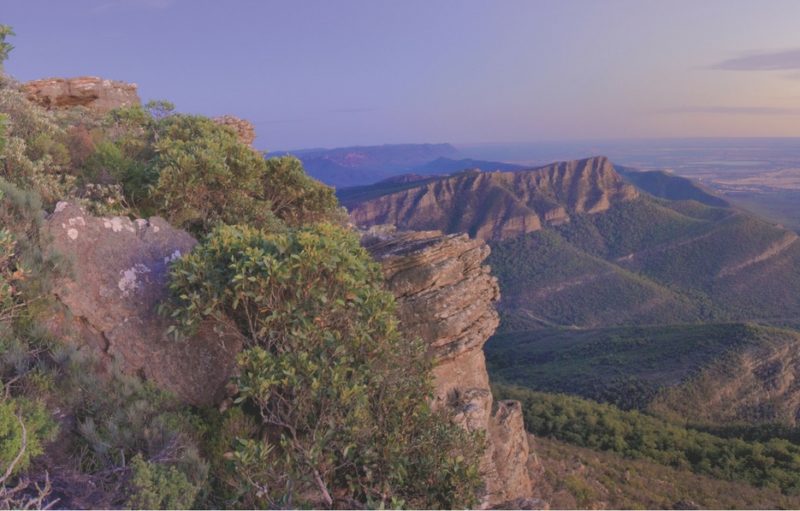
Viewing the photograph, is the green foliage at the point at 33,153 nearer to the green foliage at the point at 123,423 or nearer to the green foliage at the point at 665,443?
the green foliage at the point at 123,423

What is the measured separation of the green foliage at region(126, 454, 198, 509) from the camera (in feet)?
17.0

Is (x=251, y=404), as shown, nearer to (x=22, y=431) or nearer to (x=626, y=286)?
(x=22, y=431)

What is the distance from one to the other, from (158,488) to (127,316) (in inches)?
158

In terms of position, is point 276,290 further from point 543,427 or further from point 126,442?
point 543,427

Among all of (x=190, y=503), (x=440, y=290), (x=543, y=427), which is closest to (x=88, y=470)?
(x=190, y=503)

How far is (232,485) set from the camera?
21.2 ft

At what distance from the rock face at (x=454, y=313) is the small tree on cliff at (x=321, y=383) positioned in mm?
6164

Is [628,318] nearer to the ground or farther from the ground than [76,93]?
nearer to the ground

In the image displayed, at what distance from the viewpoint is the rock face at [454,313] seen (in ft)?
48.1

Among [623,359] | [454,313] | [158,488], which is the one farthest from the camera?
[623,359]

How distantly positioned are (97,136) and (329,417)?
15.3 m

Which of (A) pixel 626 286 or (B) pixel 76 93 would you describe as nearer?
(B) pixel 76 93

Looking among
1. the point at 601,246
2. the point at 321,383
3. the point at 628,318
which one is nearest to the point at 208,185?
the point at 321,383

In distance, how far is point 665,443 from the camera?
32.0 metres
